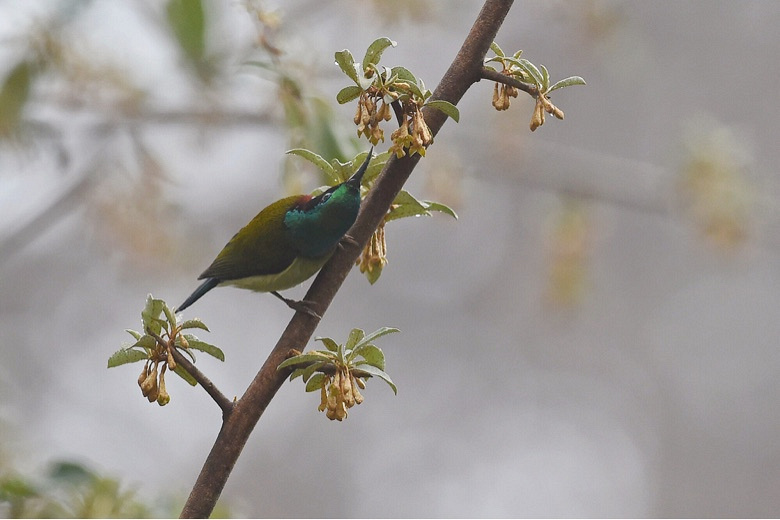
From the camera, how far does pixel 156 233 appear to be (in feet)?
7.62

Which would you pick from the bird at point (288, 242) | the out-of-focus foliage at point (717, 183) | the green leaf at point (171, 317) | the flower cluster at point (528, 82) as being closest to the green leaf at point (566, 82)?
the flower cluster at point (528, 82)

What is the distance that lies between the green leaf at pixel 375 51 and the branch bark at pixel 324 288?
7cm

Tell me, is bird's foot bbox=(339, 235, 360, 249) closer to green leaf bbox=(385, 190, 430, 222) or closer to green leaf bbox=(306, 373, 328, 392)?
green leaf bbox=(385, 190, 430, 222)

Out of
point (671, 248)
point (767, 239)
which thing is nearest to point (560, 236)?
point (767, 239)

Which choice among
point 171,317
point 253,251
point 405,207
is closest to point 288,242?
point 253,251

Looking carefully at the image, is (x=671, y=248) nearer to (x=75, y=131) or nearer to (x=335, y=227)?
(x=75, y=131)

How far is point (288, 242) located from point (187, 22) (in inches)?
26.5

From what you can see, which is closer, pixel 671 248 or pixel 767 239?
pixel 767 239

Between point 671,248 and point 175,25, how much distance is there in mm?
6544

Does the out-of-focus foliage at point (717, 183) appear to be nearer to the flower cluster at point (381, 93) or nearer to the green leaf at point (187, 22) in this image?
the green leaf at point (187, 22)

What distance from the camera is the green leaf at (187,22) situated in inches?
64.9

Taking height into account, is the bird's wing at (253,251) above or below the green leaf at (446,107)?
above

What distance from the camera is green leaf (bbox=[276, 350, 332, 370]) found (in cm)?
81

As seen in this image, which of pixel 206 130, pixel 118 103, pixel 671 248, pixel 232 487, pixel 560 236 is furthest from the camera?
pixel 671 248
